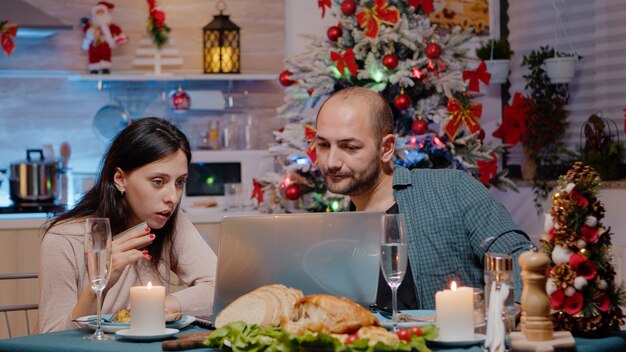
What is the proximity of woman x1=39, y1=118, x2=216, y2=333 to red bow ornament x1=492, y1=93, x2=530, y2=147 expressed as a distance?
3216 millimetres

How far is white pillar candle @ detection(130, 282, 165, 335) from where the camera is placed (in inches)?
73.2

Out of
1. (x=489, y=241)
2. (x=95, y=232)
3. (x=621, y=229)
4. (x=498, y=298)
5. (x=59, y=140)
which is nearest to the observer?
(x=498, y=298)

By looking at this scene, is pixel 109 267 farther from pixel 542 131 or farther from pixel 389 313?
pixel 542 131

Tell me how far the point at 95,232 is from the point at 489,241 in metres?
1.25

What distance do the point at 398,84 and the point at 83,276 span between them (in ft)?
8.82

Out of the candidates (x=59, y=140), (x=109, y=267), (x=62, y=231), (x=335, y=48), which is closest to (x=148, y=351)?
(x=109, y=267)

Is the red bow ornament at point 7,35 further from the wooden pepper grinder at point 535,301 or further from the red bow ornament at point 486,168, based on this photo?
the wooden pepper grinder at point 535,301

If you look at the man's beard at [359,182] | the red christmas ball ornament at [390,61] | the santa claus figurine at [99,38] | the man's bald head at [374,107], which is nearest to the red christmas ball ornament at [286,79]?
the red christmas ball ornament at [390,61]

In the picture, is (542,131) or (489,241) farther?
(542,131)

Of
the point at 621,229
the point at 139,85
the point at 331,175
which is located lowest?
the point at 621,229

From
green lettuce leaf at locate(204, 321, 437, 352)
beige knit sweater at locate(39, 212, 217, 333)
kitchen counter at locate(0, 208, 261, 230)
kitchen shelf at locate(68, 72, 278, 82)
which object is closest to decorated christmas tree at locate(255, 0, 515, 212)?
kitchen counter at locate(0, 208, 261, 230)

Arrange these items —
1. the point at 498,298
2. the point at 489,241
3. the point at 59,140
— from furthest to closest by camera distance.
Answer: the point at 59,140 → the point at 489,241 → the point at 498,298

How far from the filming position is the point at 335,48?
193 inches

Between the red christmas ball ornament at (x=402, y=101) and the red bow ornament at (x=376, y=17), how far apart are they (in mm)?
328
